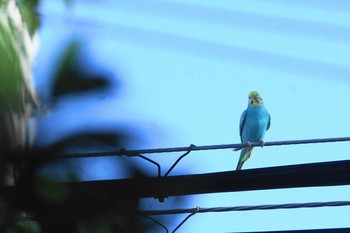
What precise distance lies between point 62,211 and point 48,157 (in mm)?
347

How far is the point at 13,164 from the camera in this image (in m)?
3.47

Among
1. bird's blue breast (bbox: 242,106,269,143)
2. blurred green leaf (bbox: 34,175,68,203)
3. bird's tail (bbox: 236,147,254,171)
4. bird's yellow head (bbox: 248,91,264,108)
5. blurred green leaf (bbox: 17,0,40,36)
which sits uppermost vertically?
bird's yellow head (bbox: 248,91,264,108)

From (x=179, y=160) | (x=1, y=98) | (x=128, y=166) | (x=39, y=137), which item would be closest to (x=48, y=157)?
(x=39, y=137)

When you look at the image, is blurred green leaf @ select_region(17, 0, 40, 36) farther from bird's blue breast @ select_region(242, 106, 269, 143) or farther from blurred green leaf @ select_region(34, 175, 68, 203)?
bird's blue breast @ select_region(242, 106, 269, 143)

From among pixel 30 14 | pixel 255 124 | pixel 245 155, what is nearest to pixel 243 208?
pixel 30 14

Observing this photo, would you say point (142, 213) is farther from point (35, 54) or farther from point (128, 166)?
point (35, 54)

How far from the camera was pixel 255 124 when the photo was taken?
9602 mm

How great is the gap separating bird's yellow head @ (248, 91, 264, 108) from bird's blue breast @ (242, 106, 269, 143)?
78 millimetres

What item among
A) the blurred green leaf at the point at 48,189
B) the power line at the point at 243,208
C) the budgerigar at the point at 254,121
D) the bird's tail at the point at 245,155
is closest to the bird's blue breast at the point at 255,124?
the budgerigar at the point at 254,121

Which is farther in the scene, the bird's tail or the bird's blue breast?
the bird's blue breast

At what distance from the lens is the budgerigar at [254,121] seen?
376 inches

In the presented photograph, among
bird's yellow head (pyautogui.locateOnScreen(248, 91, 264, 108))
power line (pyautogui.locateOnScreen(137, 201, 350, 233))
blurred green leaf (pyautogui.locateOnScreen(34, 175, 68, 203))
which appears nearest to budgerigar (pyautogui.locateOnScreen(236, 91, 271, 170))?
bird's yellow head (pyautogui.locateOnScreen(248, 91, 264, 108))

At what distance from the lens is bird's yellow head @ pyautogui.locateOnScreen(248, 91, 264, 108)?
10008 millimetres

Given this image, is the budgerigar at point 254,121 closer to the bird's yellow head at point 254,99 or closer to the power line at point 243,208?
the bird's yellow head at point 254,99
